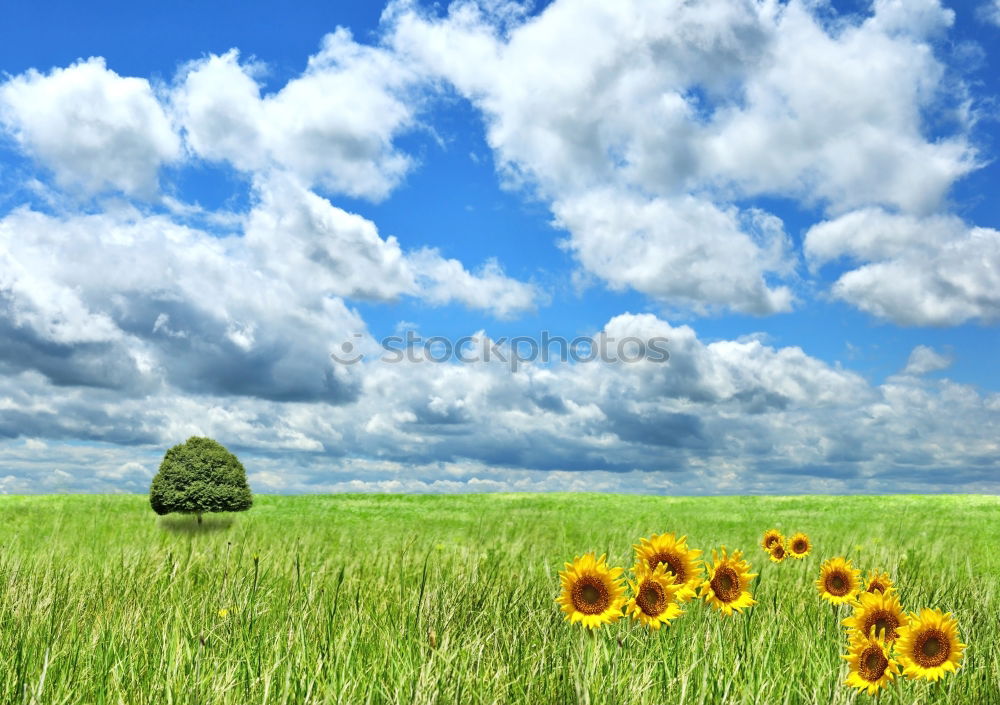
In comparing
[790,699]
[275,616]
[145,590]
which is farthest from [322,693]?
[145,590]

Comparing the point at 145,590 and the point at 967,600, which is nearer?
Result: the point at 145,590

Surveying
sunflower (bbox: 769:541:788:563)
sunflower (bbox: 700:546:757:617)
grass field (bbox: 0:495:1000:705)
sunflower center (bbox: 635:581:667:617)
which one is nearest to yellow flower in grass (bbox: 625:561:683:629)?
sunflower center (bbox: 635:581:667:617)

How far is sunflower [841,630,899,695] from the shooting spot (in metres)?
3.00

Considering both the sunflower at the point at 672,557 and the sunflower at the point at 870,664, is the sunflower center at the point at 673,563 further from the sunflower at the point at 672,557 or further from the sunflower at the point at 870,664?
the sunflower at the point at 870,664

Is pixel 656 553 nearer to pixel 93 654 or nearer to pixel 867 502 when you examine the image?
pixel 93 654

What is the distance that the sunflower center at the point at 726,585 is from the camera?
12.8ft

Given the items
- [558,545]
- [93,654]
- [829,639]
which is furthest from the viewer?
[558,545]

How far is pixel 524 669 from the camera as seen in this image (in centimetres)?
411

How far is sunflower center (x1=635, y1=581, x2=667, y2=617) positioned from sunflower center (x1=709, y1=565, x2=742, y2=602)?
1.60 ft

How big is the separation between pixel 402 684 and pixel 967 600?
5.29m

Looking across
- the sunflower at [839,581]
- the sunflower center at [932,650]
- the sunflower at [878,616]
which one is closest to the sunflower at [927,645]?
the sunflower center at [932,650]

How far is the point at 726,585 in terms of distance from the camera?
12.8 feet

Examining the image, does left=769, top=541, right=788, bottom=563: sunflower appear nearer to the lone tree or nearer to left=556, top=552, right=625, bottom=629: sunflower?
left=556, top=552, right=625, bottom=629: sunflower

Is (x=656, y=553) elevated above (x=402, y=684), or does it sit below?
above
